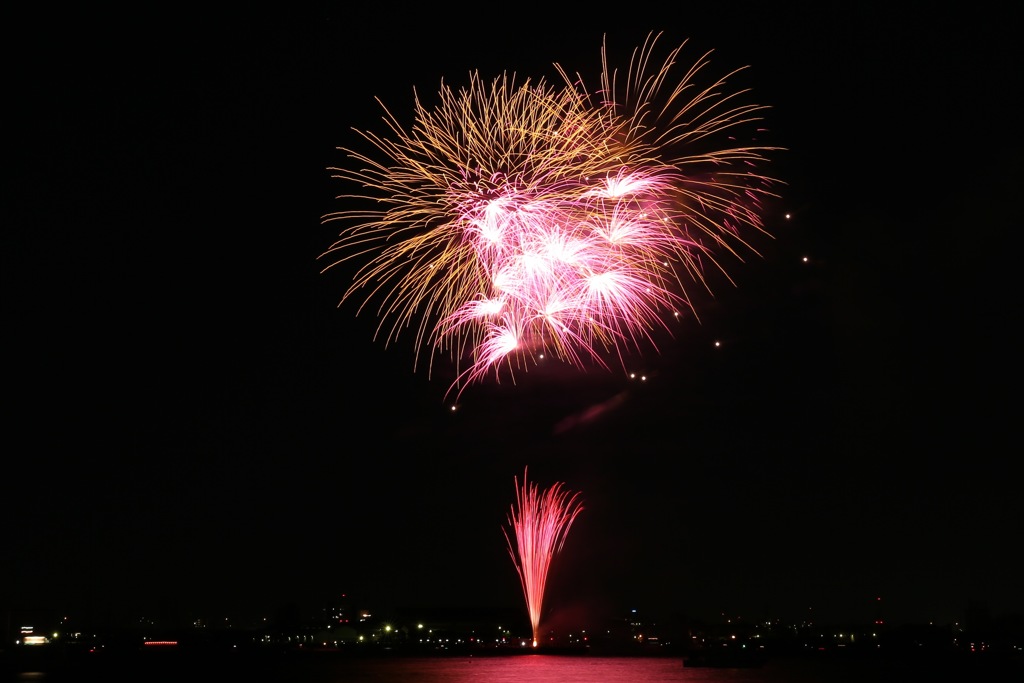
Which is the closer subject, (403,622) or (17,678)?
(17,678)

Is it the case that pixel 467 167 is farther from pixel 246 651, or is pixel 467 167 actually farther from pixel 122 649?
pixel 122 649

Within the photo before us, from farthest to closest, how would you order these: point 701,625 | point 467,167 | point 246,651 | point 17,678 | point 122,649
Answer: point 701,625
point 122,649
point 246,651
point 17,678
point 467,167

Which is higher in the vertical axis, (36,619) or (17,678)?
(36,619)

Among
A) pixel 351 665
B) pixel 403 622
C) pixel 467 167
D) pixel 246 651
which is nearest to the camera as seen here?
pixel 467 167

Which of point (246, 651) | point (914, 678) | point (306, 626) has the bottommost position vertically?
point (914, 678)

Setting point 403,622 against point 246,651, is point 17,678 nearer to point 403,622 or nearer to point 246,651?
point 246,651

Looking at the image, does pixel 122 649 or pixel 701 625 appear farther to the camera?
pixel 701 625

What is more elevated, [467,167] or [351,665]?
[467,167]

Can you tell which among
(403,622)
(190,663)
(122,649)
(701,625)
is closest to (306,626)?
(403,622)

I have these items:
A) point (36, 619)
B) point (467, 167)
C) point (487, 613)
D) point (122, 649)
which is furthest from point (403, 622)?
point (467, 167)
